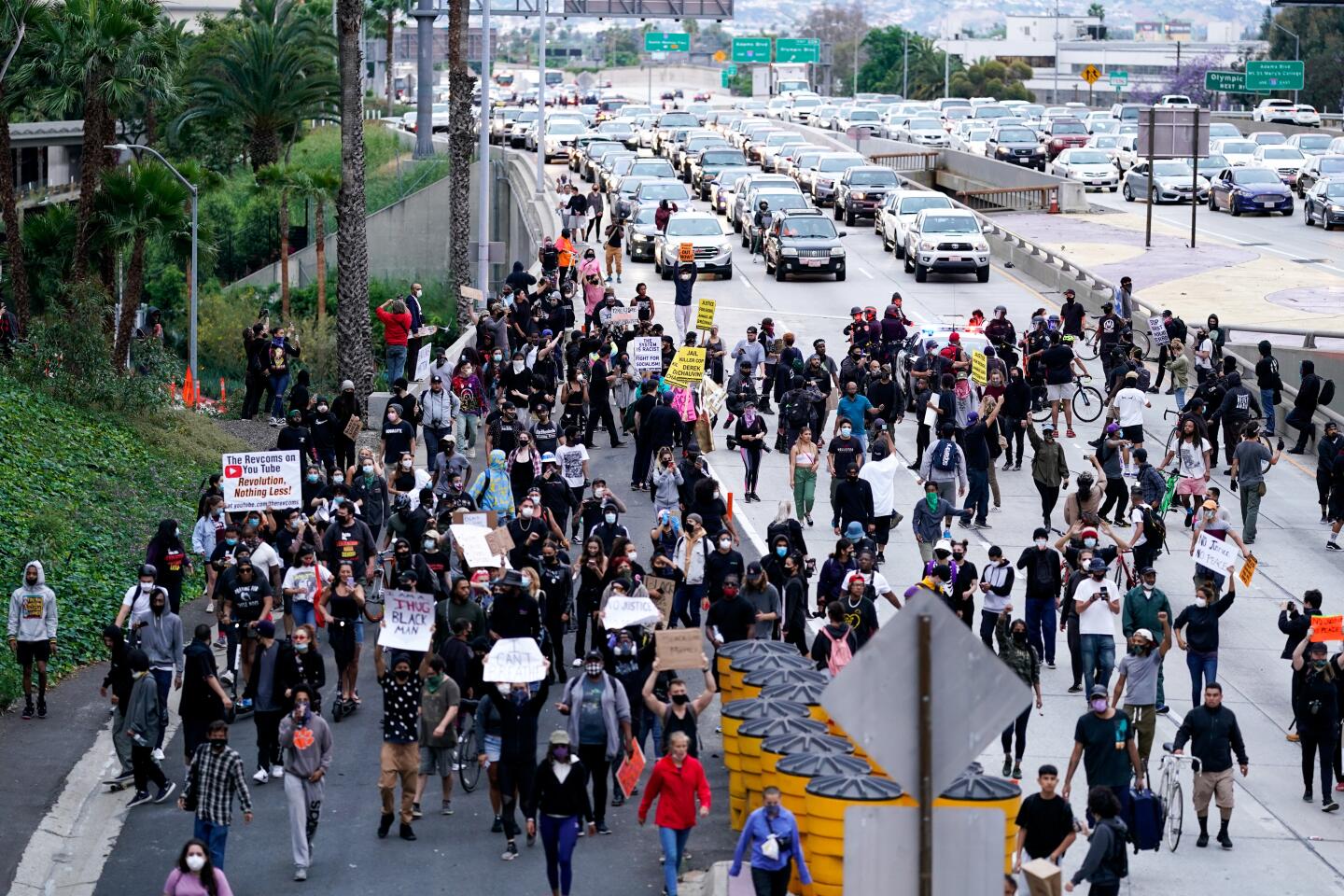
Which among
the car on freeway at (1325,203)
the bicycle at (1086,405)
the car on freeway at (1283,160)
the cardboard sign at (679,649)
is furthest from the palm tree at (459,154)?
the car on freeway at (1283,160)

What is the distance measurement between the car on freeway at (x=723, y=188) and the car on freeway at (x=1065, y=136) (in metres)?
Answer: 20.0

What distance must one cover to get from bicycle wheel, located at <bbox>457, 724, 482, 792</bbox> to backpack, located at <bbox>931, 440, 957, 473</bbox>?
791cm

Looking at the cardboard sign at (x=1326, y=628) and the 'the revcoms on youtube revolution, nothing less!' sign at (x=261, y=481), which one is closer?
the cardboard sign at (x=1326, y=628)

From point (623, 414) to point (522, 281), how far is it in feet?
20.3

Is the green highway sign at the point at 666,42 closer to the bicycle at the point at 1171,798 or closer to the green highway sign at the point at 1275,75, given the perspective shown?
the green highway sign at the point at 1275,75

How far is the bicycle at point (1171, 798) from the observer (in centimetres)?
1410

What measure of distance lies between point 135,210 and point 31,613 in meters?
17.3

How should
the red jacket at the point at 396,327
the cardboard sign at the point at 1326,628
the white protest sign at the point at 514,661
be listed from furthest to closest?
the red jacket at the point at 396,327
the cardboard sign at the point at 1326,628
the white protest sign at the point at 514,661

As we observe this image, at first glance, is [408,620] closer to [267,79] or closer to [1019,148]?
[267,79]

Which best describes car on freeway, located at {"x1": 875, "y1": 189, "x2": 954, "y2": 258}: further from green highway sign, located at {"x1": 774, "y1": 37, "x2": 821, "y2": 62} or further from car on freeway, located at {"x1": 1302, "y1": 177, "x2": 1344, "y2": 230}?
green highway sign, located at {"x1": 774, "y1": 37, "x2": 821, "y2": 62}

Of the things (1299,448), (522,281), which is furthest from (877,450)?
(522,281)

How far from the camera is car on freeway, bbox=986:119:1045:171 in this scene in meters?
66.5

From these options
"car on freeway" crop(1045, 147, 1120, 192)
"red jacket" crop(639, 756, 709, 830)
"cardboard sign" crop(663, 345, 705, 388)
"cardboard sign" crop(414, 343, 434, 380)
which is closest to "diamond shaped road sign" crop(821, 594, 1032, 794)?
"red jacket" crop(639, 756, 709, 830)

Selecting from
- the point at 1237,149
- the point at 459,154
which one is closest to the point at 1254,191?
the point at 1237,149
